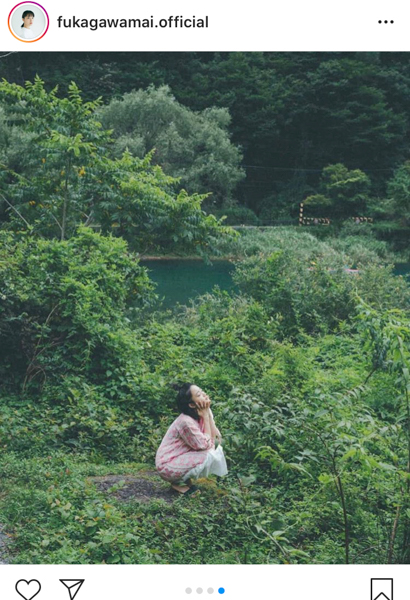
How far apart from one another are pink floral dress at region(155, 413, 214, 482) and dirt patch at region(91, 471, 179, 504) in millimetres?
145

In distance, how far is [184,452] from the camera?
4.86 metres

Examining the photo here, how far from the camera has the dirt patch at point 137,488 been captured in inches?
185

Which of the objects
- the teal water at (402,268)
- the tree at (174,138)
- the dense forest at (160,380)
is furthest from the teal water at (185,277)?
the teal water at (402,268)

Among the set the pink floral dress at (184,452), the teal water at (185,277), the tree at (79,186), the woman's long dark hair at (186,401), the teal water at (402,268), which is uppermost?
the tree at (79,186)

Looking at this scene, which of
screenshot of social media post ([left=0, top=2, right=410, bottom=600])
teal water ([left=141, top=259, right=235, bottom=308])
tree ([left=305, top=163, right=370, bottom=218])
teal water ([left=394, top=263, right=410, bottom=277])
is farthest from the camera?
tree ([left=305, top=163, right=370, bottom=218])

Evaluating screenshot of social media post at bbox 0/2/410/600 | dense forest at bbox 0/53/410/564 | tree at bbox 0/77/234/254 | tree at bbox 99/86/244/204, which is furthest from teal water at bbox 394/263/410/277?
tree at bbox 0/77/234/254

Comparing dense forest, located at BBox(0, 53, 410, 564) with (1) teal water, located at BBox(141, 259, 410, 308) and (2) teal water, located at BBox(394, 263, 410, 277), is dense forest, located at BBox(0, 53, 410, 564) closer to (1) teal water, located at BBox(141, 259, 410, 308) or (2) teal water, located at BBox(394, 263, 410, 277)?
(1) teal water, located at BBox(141, 259, 410, 308)

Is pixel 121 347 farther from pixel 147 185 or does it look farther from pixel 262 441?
pixel 147 185
